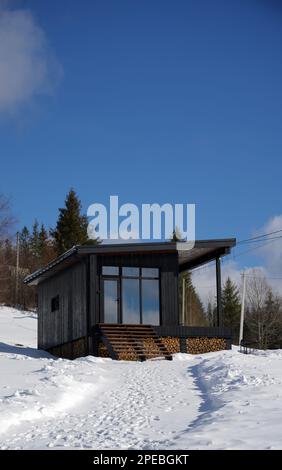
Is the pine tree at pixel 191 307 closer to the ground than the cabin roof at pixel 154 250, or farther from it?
closer to the ground

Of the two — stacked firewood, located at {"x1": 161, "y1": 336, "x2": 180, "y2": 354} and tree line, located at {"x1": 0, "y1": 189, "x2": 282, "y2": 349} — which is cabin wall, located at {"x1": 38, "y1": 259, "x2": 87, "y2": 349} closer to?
stacked firewood, located at {"x1": 161, "y1": 336, "x2": 180, "y2": 354}

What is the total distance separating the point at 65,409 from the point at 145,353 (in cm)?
941

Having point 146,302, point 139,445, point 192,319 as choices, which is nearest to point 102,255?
point 146,302

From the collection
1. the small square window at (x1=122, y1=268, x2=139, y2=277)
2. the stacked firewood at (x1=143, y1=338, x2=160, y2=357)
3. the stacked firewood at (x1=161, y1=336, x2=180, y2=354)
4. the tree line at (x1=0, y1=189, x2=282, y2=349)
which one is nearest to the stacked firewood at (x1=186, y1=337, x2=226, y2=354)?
the stacked firewood at (x1=161, y1=336, x2=180, y2=354)

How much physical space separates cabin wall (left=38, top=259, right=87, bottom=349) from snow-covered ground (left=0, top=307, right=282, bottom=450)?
4.74 m

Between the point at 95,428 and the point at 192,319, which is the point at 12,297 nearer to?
the point at 192,319

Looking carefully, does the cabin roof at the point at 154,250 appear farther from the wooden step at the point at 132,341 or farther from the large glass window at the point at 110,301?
the wooden step at the point at 132,341

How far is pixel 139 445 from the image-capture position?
7.09 metres

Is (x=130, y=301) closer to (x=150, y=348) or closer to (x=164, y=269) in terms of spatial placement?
(x=164, y=269)

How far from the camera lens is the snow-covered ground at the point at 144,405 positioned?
738 cm

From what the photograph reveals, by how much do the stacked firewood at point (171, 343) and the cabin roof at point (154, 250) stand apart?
2910 millimetres

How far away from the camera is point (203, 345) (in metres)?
21.5

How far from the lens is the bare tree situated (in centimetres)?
4963

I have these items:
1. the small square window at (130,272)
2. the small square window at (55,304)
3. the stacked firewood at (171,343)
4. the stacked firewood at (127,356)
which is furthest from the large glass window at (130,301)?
the small square window at (55,304)
